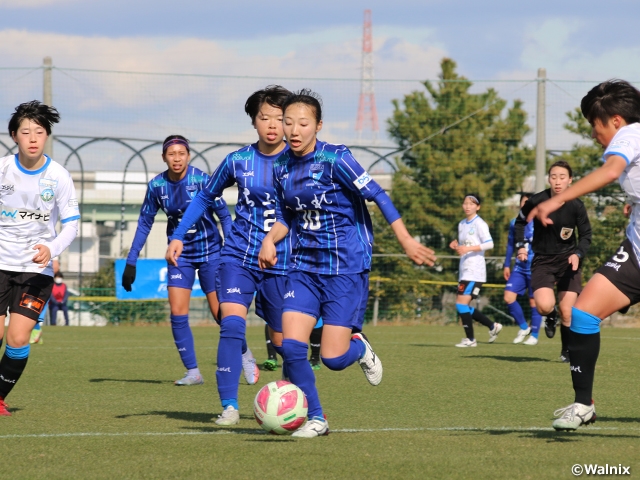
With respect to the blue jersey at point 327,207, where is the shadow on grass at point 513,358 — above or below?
below

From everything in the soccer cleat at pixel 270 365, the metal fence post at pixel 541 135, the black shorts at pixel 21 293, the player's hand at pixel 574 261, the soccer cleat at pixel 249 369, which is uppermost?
the metal fence post at pixel 541 135

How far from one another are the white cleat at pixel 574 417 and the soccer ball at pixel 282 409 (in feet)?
4.71

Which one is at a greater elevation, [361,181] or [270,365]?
[361,181]

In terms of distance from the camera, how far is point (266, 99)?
6957 mm

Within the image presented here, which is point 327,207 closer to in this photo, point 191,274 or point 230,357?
point 230,357

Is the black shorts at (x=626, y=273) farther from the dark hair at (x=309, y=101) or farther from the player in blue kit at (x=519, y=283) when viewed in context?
the player in blue kit at (x=519, y=283)

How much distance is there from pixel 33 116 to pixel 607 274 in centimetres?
405

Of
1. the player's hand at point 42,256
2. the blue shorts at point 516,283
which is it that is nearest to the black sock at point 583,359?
the player's hand at point 42,256

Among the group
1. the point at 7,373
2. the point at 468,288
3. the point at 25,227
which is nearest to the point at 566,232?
the point at 468,288

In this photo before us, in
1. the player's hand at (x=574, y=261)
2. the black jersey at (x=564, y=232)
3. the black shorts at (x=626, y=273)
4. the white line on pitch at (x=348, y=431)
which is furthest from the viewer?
the black jersey at (x=564, y=232)

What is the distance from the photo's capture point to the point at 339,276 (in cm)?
589

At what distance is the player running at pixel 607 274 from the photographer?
17.6 feet

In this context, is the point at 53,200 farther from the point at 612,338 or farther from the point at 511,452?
the point at 612,338

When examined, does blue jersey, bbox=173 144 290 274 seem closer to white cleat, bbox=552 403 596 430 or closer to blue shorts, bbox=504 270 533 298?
white cleat, bbox=552 403 596 430
